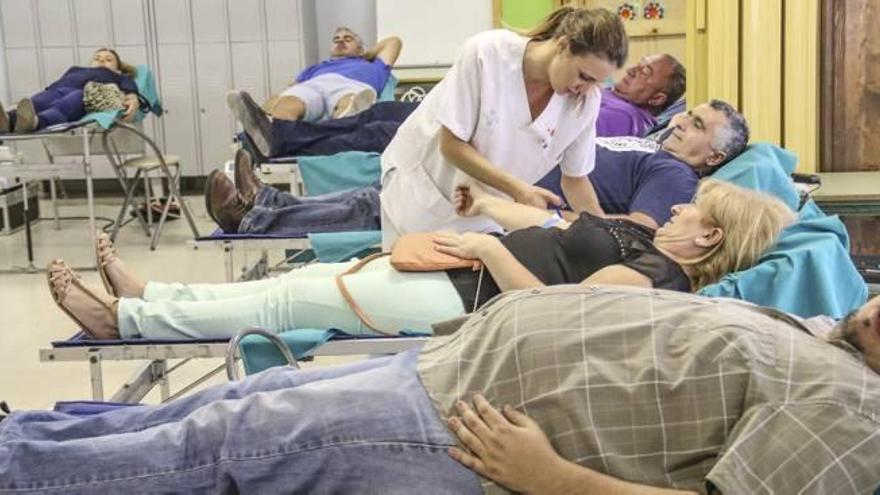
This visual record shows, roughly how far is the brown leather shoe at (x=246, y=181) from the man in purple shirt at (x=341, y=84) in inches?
47.2

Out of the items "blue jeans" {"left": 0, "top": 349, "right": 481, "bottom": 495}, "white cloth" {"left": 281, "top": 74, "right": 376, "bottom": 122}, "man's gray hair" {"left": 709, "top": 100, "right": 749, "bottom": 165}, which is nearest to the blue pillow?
"man's gray hair" {"left": 709, "top": 100, "right": 749, "bottom": 165}

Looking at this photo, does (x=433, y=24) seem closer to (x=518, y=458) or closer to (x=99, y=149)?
(x=99, y=149)

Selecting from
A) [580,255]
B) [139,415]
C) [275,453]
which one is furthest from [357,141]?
[275,453]

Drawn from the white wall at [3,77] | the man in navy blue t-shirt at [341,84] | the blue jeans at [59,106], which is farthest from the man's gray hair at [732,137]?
the white wall at [3,77]

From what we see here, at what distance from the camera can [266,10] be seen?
7.25 meters

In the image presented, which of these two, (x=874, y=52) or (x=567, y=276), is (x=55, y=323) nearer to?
(x=567, y=276)

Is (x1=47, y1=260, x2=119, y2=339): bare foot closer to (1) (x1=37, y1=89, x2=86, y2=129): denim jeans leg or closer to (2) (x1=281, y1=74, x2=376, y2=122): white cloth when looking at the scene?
(2) (x1=281, y1=74, x2=376, y2=122): white cloth

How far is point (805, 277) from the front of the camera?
7.42ft

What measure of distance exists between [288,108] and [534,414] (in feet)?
12.9

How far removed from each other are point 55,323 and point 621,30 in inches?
115

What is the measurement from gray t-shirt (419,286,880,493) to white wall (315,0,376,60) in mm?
6121

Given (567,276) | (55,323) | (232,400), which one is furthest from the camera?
(55,323)

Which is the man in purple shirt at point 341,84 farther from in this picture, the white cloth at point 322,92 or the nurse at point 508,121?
the nurse at point 508,121

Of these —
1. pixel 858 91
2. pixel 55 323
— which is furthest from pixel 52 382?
pixel 858 91
